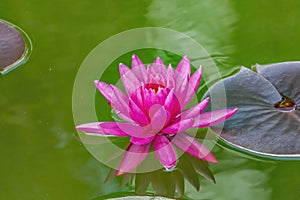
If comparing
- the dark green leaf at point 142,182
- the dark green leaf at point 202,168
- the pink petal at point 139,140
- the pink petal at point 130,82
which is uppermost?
the pink petal at point 130,82

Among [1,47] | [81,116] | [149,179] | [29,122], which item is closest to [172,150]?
[149,179]

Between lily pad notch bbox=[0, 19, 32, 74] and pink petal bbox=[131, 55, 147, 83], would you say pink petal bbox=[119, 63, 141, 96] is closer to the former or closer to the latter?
pink petal bbox=[131, 55, 147, 83]

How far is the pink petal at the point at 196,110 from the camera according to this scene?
1.32 metres

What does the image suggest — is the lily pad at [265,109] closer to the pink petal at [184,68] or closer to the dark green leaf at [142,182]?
the pink petal at [184,68]

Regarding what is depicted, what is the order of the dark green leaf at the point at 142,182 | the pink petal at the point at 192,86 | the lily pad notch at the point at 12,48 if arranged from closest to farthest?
the dark green leaf at the point at 142,182
the pink petal at the point at 192,86
the lily pad notch at the point at 12,48

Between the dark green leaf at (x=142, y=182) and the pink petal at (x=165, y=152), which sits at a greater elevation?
the pink petal at (x=165, y=152)

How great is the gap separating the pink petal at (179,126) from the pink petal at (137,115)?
0.19 ft

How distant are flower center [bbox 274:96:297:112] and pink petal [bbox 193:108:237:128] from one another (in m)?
0.15

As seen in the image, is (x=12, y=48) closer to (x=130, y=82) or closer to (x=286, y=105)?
(x=130, y=82)

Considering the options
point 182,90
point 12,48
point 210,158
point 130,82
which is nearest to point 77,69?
point 12,48

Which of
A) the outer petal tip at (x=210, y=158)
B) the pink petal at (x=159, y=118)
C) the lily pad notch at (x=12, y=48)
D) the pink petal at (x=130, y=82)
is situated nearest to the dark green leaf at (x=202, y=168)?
the outer petal tip at (x=210, y=158)

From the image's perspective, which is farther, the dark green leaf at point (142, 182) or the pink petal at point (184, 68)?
the pink petal at point (184, 68)

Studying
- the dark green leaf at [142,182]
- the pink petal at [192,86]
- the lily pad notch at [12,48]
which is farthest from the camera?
the lily pad notch at [12,48]

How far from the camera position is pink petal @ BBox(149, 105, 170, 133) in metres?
1.27
